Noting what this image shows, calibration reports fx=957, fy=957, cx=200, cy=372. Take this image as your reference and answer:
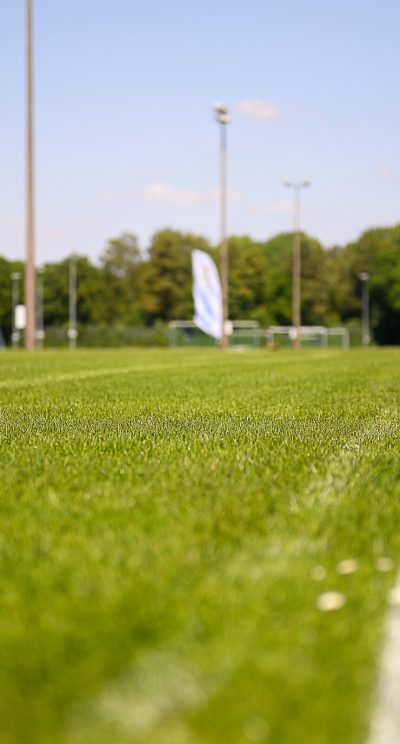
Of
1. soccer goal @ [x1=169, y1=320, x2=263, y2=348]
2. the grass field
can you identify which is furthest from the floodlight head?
the grass field

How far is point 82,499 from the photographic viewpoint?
3.77 meters

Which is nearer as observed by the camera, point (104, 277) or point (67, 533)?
point (67, 533)

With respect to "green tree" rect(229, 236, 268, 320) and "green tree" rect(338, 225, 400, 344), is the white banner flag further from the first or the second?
"green tree" rect(229, 236, 268, 320)

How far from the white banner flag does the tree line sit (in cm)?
5486

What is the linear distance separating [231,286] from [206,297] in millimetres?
58934

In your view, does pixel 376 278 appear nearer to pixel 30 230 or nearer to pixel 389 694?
pixel 30 230

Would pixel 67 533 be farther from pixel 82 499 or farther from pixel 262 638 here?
pixel 262 638

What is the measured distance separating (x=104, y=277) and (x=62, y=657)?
9885 centimetres

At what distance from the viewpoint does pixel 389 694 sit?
75.8 inches

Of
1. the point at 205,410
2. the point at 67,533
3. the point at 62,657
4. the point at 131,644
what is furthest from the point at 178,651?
the point at 205,410

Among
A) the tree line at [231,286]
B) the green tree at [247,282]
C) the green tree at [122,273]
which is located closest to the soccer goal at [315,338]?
the tree line at [231,286]

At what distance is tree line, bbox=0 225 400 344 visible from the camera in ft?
305

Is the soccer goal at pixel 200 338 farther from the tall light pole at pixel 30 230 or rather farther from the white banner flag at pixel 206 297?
the tall light pole at pixel 30 230

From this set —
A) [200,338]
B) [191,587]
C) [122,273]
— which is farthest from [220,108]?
[122,273]
